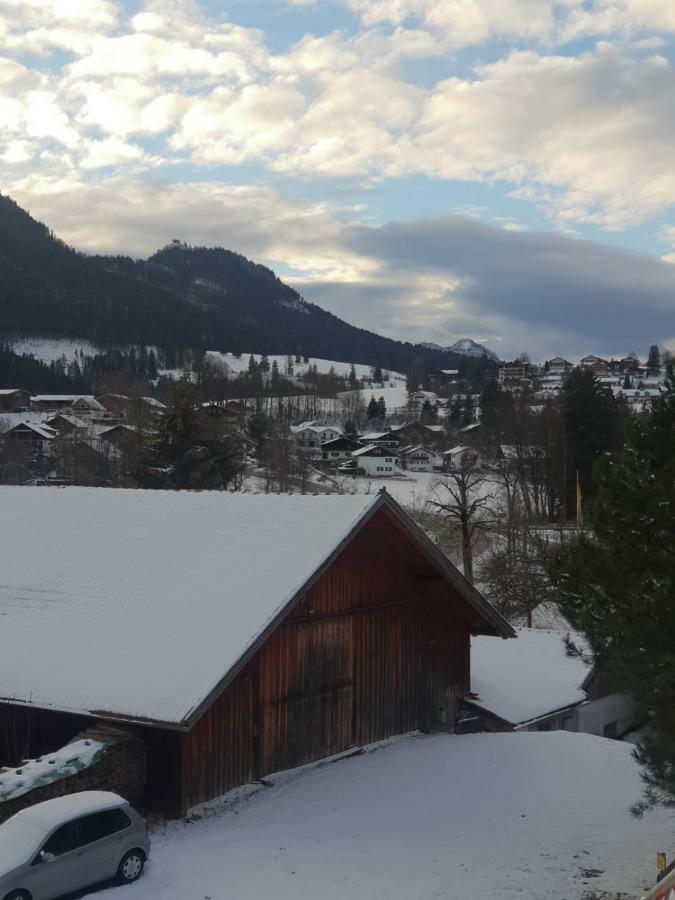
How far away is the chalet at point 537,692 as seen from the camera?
22.6 m

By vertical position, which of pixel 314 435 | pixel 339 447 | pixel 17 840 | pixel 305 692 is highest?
pixel 314 435

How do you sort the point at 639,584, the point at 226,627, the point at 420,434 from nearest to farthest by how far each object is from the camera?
the point at 639,584 < the point at 226,627 < the point at 420,434

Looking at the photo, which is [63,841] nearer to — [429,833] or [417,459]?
[429,833]

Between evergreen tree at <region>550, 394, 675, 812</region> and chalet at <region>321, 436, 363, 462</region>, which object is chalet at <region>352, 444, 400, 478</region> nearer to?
chalet at <region>321, 436, 363, 462</region>

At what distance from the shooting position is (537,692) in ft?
80.4

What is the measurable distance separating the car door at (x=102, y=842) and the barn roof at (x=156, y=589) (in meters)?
1.81

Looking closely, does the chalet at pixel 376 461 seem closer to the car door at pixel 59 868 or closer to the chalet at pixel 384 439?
the chalet at pixel 384 439

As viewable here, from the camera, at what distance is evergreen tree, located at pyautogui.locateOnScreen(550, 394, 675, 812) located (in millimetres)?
10594

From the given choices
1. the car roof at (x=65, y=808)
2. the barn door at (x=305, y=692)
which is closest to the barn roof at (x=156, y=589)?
the car roof at (x=65, y=808)

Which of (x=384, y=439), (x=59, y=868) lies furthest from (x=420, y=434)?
(x=59, y=868)

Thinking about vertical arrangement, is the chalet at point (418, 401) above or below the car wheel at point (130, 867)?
above

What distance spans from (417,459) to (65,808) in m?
105

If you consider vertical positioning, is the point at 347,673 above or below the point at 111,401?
below

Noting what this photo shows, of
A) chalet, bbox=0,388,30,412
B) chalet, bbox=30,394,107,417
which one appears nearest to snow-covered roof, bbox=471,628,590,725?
chalet, bbox=30,394,107,417
